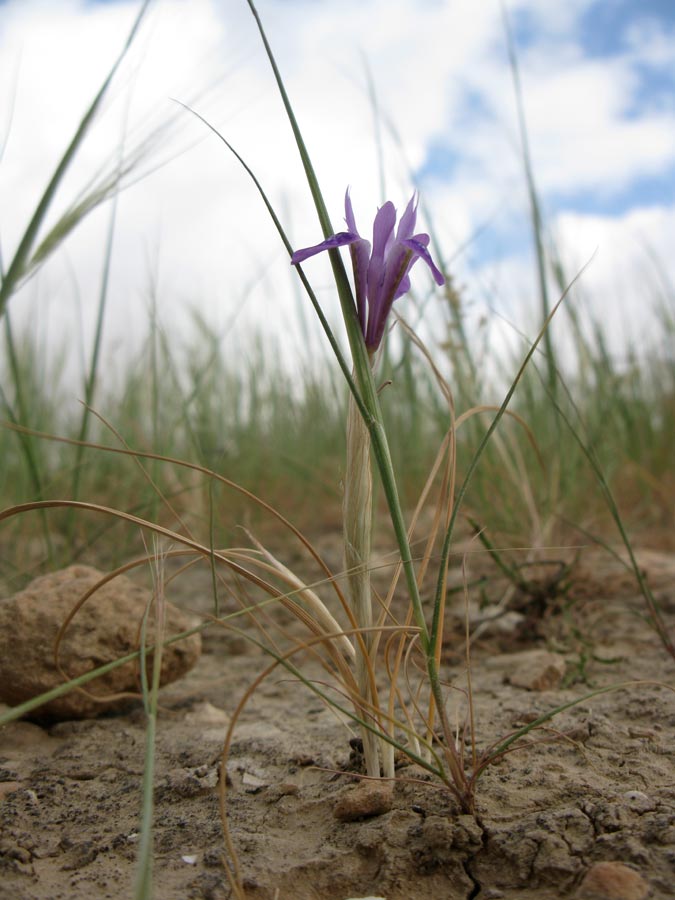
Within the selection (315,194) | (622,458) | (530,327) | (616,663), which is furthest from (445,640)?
(530,327)

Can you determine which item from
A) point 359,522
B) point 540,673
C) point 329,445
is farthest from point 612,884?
point 329,445

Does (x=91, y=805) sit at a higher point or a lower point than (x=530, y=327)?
lower

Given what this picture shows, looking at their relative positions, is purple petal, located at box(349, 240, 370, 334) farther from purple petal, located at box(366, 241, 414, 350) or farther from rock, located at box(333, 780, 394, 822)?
rock, located at box(333, 780, 394, 822)

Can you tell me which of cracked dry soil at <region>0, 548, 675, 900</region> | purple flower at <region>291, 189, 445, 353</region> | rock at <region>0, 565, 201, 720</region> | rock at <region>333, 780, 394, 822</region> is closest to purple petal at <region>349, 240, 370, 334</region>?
purple flower at <region>291, 189, 445, 353</region>

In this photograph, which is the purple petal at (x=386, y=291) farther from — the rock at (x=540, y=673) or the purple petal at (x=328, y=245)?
the rock at (x=540, y=673)

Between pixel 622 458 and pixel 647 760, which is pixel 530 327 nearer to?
pixel 622 458

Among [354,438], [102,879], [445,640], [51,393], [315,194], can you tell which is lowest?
[102,879]
